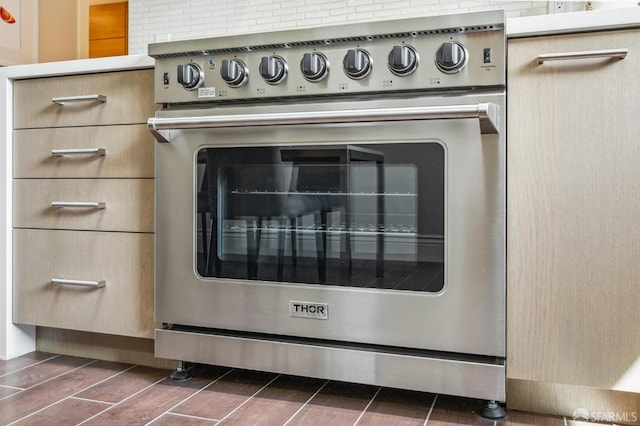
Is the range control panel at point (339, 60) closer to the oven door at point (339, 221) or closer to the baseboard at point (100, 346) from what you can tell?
the oven door at point (339, 221)

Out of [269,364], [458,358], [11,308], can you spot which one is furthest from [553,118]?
[11,308]

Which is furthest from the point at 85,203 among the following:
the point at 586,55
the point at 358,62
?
the point at 586,55

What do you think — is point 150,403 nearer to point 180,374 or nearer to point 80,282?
point 180,374

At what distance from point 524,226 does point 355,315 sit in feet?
1.62

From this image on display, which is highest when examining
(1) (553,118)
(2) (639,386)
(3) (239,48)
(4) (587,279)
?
(3) (239,48)

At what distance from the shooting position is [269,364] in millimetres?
1638

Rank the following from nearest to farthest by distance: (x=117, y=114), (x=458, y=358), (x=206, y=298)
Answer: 1. (x=458, y=358)
2. (x=206, y=298)
3. (x=117, y=114)

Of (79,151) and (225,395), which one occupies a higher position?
(79,151)

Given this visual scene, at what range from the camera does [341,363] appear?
5.09 ft

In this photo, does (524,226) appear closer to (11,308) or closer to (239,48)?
(239,48)

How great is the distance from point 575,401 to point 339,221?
0.79m

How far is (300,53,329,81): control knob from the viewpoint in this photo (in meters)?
1.54

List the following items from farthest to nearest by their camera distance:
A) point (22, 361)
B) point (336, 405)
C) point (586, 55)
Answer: point (22, 361) → point (336, 405) → point (586, 55)

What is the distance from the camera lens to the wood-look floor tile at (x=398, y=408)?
1459mm
